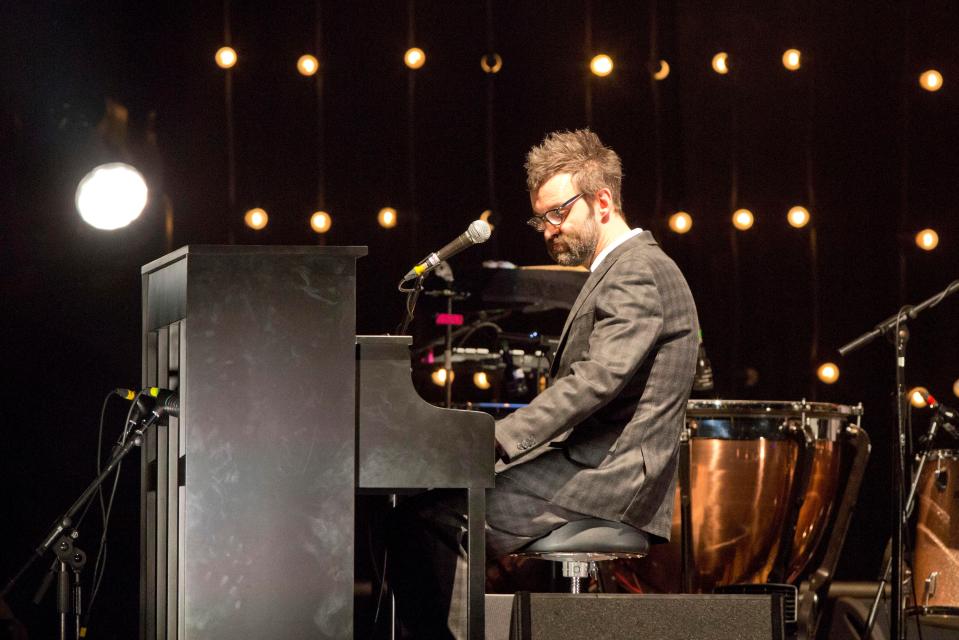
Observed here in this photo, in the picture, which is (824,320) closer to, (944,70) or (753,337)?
(753,337)

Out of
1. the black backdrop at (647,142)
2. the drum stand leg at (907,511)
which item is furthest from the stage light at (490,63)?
the drum stand leg at (907,511)

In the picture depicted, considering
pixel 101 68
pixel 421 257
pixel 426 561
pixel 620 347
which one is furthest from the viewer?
pixel 421 257

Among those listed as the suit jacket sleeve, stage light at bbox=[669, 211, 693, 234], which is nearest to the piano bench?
the suit jacket sleeve

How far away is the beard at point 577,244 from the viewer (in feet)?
10.3

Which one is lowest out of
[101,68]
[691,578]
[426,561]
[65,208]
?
[691,578]

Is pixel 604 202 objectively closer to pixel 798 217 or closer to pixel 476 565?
pixel 476 565

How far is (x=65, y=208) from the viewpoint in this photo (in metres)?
4.41

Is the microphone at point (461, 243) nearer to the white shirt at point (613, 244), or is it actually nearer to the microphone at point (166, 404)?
the white shirt at point (613, 244)

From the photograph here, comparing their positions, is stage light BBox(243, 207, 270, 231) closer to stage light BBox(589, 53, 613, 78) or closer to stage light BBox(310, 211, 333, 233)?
stage light BBox(310, 211, 333, 233)

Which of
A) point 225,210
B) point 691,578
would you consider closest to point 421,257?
point 225,210

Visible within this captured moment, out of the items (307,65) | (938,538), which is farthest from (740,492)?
(307,65)

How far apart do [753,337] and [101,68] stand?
2.98m

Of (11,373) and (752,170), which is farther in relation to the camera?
(752,170)

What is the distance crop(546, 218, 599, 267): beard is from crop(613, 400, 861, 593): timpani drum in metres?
1.25
